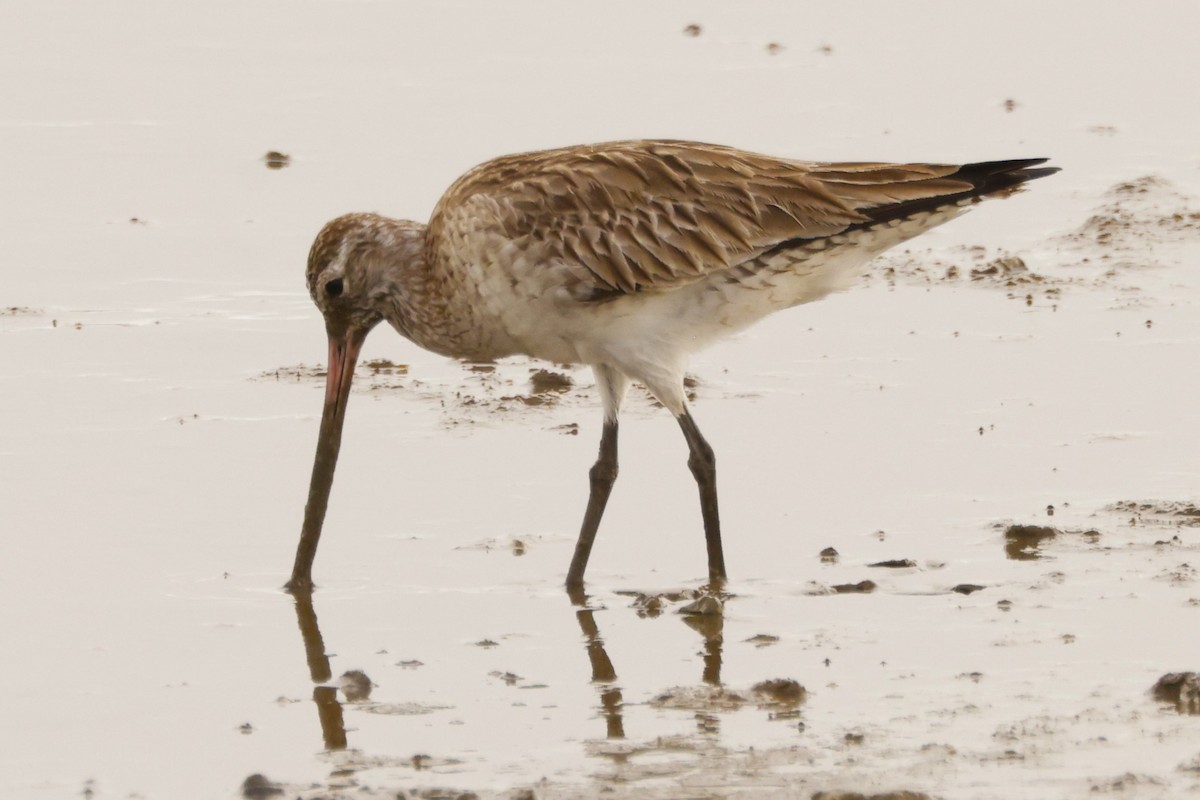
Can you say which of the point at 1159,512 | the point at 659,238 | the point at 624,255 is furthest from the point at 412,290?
the point at 1159,512

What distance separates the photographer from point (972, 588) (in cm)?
769

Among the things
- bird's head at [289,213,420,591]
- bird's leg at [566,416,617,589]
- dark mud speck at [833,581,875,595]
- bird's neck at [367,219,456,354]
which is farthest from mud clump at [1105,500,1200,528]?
bird's head at [289,213,420,591]

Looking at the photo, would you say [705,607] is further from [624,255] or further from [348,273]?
[348,273]

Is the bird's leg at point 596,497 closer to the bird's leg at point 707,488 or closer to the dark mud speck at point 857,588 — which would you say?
the bird's leg at point 707,488

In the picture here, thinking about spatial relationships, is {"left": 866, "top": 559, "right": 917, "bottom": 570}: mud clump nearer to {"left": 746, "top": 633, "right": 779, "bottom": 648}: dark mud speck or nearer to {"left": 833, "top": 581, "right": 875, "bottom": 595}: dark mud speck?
{"left": 833, "top": 581, "right": 875, "bottom": 595}: dark mud speck

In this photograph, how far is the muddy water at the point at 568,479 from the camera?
6457 millimetres

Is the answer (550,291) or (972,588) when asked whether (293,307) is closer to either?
(550,291)

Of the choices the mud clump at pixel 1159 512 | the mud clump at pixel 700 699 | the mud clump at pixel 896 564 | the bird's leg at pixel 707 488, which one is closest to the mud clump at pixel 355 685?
the mud clump at pixel 700 699

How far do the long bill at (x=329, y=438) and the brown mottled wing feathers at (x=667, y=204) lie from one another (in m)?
0.65

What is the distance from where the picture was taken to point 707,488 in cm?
814

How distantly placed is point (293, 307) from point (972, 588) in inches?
188

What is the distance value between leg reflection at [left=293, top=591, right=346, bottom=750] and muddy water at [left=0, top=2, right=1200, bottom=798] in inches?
0.8

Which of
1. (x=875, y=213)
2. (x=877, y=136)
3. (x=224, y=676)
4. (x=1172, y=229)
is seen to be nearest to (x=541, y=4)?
(x=877, y=136)

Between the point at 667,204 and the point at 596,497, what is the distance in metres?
1.17
